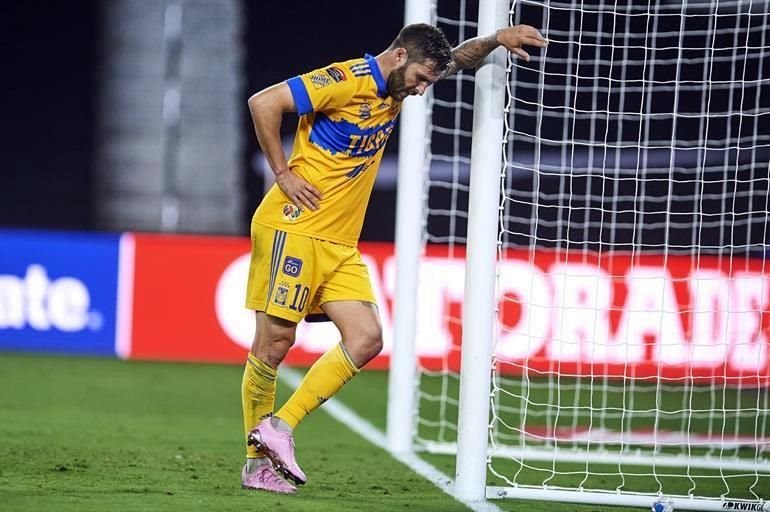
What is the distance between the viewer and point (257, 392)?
16.6ft

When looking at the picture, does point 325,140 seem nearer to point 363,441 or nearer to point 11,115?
point 363,441

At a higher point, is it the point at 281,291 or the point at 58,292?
the point at 281,291

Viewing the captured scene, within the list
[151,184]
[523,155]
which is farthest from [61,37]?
[523,155]

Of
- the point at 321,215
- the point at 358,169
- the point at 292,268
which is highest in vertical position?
the point at 358,169

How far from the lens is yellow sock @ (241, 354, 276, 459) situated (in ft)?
16.6

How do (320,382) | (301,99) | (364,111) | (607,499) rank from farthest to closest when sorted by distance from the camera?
(607,499)
(320,382)
(364,111)
(301,99)

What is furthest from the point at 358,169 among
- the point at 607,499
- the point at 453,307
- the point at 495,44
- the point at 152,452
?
the point at 453,307

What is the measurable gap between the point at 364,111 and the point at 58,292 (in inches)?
279

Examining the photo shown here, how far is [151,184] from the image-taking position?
13805mm

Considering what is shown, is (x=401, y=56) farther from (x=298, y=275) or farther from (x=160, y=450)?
(x=160, y=450)

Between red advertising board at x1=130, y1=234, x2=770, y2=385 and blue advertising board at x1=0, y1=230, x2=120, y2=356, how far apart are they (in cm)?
26

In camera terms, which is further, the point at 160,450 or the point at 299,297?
the point at 160,450

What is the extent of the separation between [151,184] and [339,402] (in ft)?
17.7

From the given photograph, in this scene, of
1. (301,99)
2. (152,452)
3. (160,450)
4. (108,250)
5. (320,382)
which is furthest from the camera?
(108,250)
